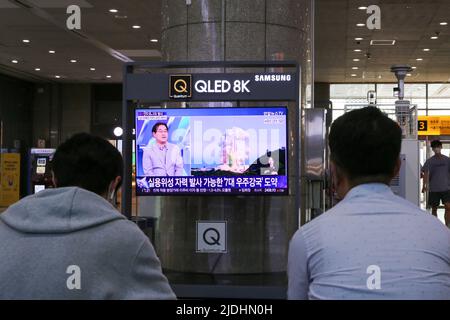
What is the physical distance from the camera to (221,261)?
7.02 m

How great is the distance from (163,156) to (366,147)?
4.70 metres

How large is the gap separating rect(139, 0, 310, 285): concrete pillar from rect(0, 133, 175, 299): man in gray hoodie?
5.29m

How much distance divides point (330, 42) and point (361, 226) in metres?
16.1

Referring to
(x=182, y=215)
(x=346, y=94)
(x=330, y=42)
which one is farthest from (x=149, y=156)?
(x=346, y=94)

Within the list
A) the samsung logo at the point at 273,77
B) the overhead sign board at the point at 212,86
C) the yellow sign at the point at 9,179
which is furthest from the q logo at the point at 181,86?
the yellow sign at the point at 9,179

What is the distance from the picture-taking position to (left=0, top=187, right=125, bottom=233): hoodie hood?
5.49 feet

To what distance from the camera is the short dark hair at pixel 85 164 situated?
1877 mm

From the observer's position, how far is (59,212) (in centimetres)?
170

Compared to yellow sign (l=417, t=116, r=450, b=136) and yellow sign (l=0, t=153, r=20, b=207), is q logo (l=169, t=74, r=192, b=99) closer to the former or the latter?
yellow sign (l=0, t=153, r=20, b=207)

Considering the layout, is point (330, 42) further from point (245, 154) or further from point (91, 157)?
point (91, 157)

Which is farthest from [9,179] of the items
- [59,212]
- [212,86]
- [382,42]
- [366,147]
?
[366,147]

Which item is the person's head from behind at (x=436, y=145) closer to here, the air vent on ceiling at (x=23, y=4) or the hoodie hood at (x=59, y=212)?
the air vent on ceiling at (x=23, y=4)

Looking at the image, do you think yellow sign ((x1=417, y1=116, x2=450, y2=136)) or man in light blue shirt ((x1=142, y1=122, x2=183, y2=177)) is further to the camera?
yellow sign ((x1=417, y1=116, x2=450, y2=136))

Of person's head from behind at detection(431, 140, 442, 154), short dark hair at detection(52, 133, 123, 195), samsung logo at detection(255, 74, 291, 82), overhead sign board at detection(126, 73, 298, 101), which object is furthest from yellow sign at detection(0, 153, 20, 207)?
short dark hair at detection(52, 133, 123, 195)
